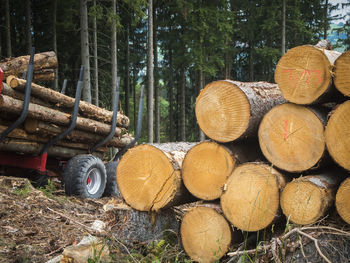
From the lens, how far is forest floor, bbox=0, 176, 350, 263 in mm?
2676

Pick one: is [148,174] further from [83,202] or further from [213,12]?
[213,12]

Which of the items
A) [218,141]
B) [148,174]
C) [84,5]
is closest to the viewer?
[218,141]

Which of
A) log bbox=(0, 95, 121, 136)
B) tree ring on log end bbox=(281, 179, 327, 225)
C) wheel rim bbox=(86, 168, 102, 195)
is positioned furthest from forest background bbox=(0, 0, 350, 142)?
tree ring on log end bbox=(281, 179, 327, 225)

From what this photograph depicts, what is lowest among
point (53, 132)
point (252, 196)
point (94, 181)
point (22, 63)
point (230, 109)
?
point (94, 181)

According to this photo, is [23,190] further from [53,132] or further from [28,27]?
[28,27]

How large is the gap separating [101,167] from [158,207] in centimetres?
355

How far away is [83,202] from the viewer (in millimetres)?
5883

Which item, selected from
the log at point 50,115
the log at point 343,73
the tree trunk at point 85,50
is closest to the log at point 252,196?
the log at point 343,73

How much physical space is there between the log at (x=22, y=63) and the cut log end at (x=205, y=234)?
4784 millimetres

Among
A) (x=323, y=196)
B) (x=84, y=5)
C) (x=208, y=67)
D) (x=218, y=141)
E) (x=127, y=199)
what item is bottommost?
(x=127, y=199)

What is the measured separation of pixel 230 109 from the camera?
3.13 meters

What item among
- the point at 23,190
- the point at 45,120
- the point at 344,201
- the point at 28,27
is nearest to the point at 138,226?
the point at 344,201

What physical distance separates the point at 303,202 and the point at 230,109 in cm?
100

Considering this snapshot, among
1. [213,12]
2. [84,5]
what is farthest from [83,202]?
[213,12]
